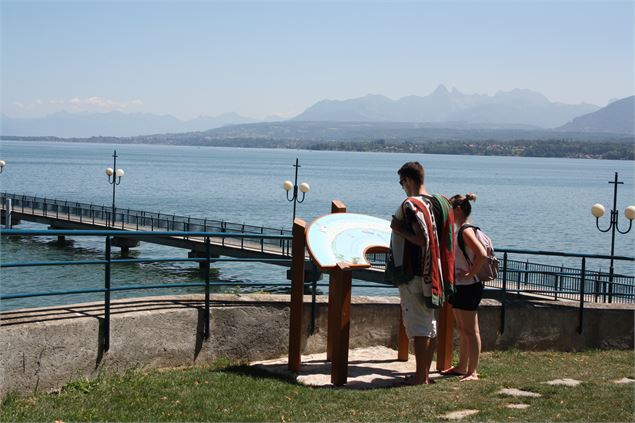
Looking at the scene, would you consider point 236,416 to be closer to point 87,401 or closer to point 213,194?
point 87,401

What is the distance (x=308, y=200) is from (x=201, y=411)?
95.0 meters

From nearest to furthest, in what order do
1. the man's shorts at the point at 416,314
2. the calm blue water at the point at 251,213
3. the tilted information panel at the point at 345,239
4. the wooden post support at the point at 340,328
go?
the man's shorts at the point at 416,314 → the wooden post support at the point at 340,328 → the tilted information panel at the point at 345,239 → the calm blue water at the point at 251,213

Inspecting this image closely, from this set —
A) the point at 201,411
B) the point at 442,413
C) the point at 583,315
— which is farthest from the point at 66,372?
the point at 583,315

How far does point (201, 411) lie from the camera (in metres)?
6.95

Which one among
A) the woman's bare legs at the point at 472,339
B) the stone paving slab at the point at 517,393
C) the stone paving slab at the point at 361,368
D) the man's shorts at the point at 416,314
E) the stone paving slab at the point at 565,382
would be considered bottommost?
the stone paving slab at the point at 361,368

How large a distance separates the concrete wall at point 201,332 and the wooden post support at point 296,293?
0.70 metres

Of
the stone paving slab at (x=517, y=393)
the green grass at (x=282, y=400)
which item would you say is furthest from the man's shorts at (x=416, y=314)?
the stone paving slab at (x=517, y=393)

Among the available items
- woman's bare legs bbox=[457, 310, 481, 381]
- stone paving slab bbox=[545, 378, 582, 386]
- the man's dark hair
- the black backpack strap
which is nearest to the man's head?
the man's dark hair

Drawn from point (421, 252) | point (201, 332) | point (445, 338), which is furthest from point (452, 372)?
point (201, 332)

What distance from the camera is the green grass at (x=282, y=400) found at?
22.4 feet

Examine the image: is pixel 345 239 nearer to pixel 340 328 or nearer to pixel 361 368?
pixel 340 328

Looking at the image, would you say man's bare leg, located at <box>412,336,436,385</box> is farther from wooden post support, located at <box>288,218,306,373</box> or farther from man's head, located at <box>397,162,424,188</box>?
man's head, located at <box>397,162,424,188</box>

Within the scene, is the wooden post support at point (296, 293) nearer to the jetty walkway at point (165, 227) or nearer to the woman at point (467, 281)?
the woman at point (467, 281)

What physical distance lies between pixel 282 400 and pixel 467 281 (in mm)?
2270
